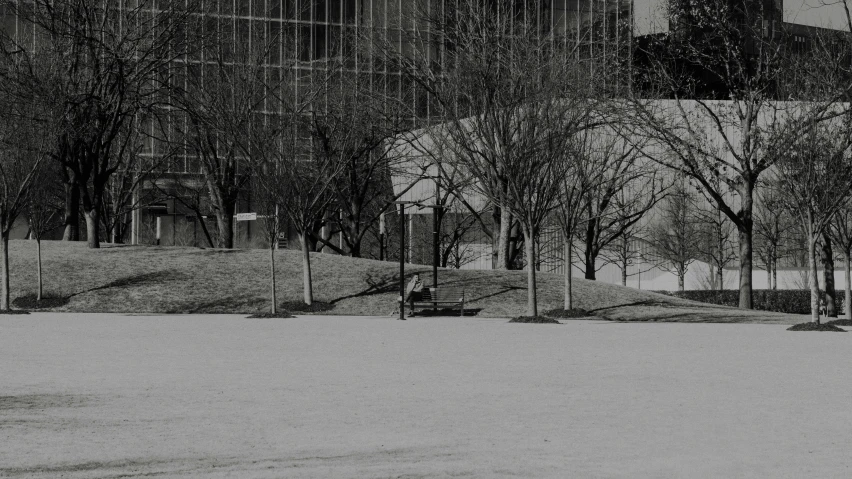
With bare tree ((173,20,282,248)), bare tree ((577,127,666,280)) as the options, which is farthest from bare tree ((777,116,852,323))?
bare tree ((173,20,282,248))

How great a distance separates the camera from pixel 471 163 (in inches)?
1271

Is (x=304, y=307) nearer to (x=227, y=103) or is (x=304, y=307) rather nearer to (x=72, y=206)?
(x=227, y=103)

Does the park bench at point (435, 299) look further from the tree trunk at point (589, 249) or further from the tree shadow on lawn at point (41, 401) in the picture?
the tree shadow on lawn at point (41, 401)

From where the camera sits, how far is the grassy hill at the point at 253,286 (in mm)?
33531

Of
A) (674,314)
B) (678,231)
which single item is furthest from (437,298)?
(678,231)

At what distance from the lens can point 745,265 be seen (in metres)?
36.3

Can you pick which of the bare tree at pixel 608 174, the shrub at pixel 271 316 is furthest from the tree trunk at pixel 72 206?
the bare tree at pixel 608 174

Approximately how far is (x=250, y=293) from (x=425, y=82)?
9204mm

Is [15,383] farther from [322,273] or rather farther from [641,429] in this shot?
[322,273]

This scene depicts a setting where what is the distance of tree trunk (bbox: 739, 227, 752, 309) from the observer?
36.2 meters

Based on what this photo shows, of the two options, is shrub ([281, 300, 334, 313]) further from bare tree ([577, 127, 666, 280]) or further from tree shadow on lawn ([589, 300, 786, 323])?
bare tree ([577, 127, 666, 280])

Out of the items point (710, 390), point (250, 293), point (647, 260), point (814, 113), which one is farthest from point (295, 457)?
point (647, 260)

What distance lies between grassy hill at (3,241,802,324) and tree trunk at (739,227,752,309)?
99 cm

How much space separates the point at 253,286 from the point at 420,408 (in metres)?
25.3
